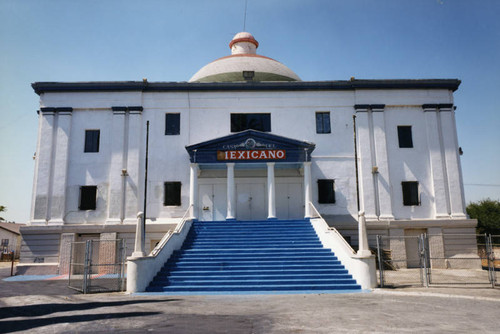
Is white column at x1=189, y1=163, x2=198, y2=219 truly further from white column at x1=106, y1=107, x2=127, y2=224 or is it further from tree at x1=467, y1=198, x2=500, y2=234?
tree at x1=467, y1=198, x2=500, y2=234

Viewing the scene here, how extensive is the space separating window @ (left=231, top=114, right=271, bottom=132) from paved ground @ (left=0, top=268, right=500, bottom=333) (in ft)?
44.2

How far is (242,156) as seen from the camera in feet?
74.1

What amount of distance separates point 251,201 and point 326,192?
4728 mm

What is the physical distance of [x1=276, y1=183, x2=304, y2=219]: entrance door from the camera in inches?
950

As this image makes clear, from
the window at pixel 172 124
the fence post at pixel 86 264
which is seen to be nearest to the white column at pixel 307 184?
the window at pixel 172 124

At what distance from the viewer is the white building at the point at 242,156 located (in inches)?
902

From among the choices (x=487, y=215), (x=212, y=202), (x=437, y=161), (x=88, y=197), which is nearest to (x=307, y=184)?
(x=212, y=202)

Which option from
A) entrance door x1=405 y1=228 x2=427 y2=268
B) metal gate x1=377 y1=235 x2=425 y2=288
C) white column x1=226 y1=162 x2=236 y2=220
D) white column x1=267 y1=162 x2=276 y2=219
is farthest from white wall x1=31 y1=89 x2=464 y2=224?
white column x1=267 y1=162 x2=276 y2=219

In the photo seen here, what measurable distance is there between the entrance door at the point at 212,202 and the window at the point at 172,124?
3.89 meters

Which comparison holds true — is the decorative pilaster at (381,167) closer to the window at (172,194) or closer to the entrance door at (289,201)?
the entrance door at (289,201)

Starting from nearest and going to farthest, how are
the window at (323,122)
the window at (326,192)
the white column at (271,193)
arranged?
the white column at (271,193)
the window at (326,192)
the window at (323,122)

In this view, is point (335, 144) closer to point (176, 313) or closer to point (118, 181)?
point (118, 181)

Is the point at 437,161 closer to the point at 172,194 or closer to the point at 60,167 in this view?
Answer: the point at 172,194

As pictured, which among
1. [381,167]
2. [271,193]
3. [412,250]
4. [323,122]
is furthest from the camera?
[323,122]
